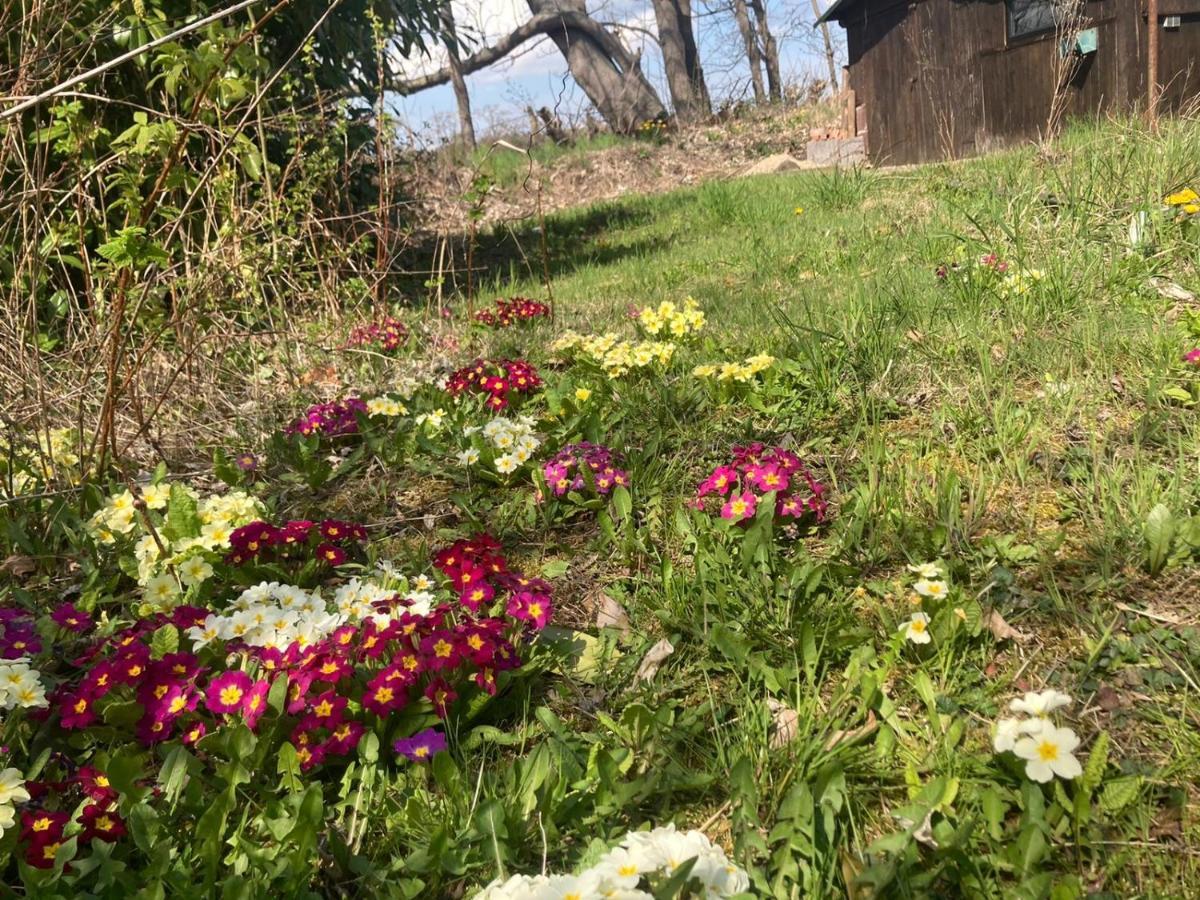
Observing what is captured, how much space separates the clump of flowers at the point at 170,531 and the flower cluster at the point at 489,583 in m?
0.63

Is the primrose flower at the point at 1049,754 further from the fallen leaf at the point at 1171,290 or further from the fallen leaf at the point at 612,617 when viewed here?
the fallen leaf at the point at 1171,290

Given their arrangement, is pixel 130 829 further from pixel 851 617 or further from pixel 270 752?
pixel 851 617

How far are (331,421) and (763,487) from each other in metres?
1.67

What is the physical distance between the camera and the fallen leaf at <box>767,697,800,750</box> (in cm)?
166

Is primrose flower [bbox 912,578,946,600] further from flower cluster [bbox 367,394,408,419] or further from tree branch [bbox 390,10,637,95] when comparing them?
tree branch [bbox 390,10,637,95]

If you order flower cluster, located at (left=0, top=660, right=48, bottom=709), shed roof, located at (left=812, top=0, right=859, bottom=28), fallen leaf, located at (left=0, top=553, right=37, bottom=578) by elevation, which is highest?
shed roof, located at (left=812, top=0, right=859, bottom=28)

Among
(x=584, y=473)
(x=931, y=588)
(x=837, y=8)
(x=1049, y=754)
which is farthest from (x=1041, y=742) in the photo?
(x=837, y=8)

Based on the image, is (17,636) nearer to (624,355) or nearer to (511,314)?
(624,355)

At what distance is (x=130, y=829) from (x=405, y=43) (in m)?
6.43

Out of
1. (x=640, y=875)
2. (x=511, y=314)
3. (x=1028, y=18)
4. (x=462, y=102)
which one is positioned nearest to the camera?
(x=640, y=875)

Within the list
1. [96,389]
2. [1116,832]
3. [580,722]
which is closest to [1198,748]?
[1116,832]

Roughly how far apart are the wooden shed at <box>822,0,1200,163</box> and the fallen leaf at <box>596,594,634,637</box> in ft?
26.0

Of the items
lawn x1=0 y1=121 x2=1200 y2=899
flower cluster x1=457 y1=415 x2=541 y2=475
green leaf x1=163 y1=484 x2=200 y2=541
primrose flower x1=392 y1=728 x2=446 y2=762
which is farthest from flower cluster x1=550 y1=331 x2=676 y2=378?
primrose flower x1=392 y1=728 x2=446 y2=762

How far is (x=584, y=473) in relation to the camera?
256 cm
